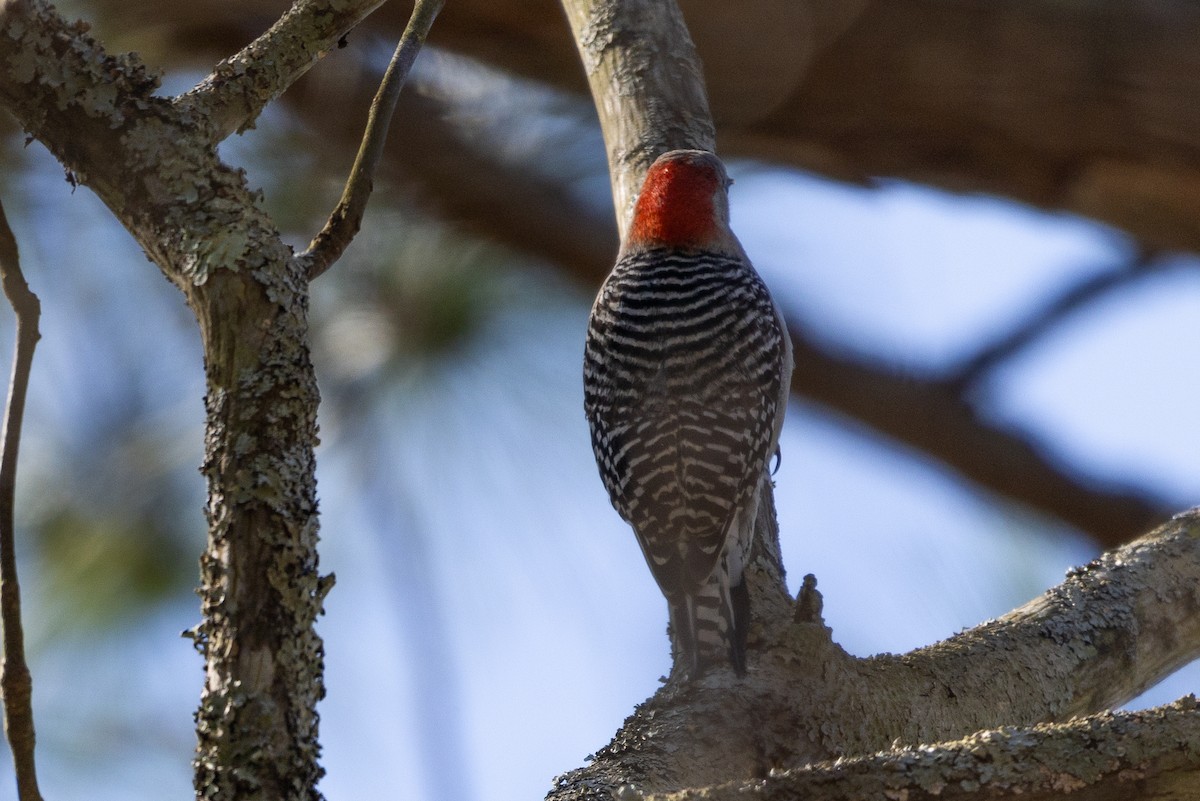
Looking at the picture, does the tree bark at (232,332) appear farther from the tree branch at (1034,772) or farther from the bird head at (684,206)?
the bird head at (684,206)

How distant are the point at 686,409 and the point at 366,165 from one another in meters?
1.95

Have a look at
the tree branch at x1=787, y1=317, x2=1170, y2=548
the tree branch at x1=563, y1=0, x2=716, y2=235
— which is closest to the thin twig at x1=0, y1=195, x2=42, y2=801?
the tree branch at x1=563, y1=0, x2=716, y2=235

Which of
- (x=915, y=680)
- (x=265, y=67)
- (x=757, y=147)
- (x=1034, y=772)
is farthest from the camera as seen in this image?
(x=757, y=147)

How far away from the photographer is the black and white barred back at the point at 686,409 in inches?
148

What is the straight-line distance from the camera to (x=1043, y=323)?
473 cm

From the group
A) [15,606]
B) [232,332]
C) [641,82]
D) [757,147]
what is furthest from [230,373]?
[757,147]

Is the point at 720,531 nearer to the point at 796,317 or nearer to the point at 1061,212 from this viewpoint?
the point at 796,317

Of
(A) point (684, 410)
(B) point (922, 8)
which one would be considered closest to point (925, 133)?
(B) point (922, 8)

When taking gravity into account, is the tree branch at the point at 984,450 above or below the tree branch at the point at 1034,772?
above

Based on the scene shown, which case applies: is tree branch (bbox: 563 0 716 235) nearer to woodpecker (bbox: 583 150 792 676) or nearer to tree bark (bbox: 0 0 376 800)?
woodpecker (bbox: 583 150 792 676)

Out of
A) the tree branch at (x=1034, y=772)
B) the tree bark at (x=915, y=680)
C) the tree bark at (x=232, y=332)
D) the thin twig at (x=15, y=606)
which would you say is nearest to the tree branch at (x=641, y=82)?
the tree bark at (x=915, y=680)

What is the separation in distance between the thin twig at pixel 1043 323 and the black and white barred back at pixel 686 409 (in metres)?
0.82

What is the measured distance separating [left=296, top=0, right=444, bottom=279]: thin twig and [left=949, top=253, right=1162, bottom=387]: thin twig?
108 inches

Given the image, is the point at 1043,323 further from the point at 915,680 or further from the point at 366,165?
the point at 366,165
